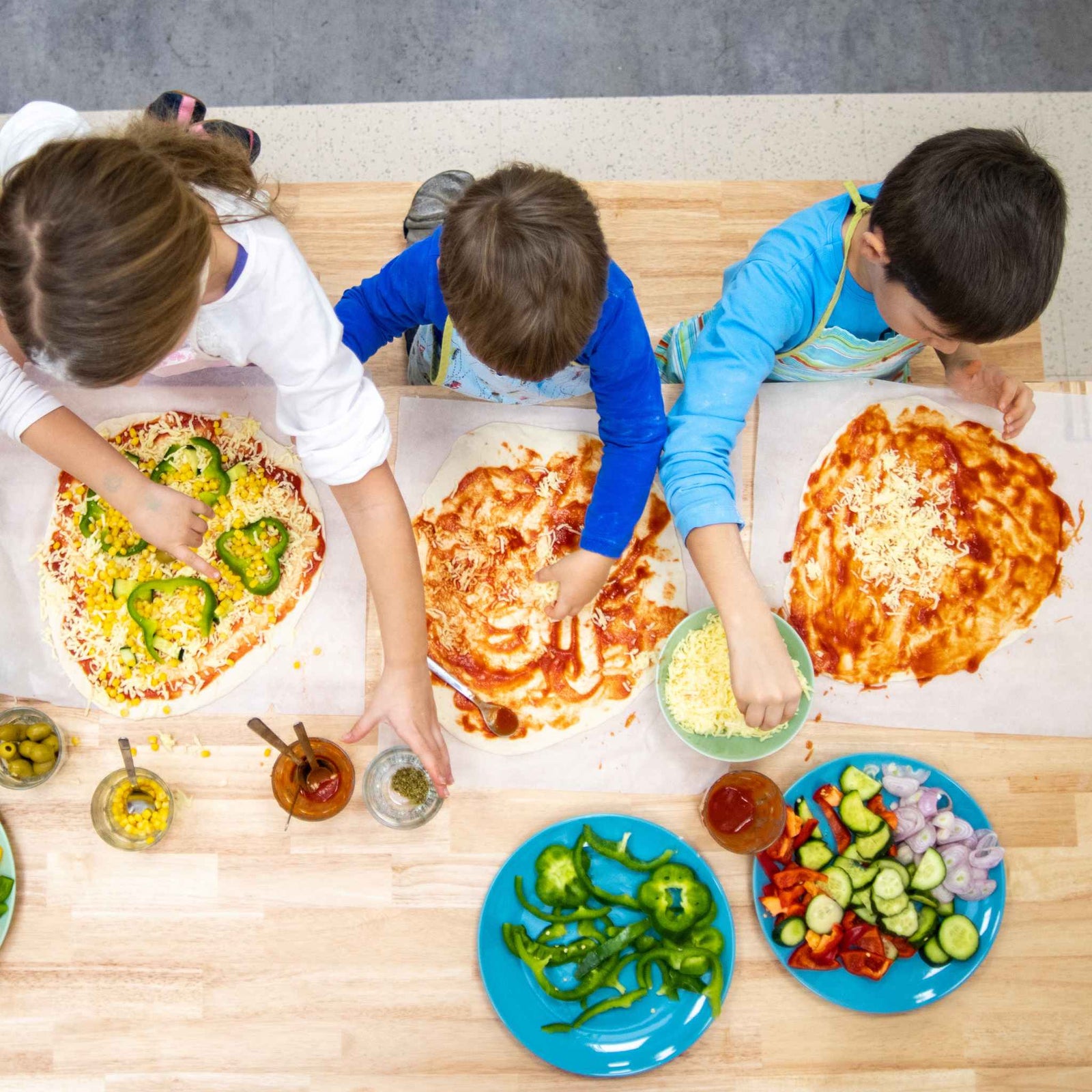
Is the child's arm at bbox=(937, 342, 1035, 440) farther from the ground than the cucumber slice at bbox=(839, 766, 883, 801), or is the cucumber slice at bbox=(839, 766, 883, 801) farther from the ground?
the child's arm at bbox=(937, 342, 1035, 440)

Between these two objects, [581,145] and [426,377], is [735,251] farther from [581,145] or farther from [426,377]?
[581,145]

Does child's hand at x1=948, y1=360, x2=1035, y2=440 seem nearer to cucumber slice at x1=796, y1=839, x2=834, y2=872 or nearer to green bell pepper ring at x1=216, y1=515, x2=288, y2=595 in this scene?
cucumber slice at x1=796, y1=839, x2=834, y2=872

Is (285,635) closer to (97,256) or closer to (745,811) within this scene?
(97,256)

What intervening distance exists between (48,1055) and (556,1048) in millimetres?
909

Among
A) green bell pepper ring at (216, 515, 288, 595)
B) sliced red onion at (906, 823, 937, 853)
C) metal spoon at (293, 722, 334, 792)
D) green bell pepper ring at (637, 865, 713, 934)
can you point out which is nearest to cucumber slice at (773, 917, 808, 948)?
green bell pepper ring at (637, 865, 713, 934)

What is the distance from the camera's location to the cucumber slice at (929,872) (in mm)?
1518

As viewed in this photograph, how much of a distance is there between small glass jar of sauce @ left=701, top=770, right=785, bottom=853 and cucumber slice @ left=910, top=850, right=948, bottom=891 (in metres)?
0.27

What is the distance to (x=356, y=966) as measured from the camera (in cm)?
154

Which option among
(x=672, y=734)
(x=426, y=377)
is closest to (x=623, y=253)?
(x=426, y=377)

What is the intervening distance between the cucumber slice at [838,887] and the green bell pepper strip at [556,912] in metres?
0.39

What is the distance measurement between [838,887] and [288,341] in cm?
132

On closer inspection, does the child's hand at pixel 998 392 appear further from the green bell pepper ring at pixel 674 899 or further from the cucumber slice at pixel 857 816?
the green bell pepper ring at pixel 674 899

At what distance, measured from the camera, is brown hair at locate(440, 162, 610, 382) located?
3.73ft

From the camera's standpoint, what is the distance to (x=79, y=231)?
1.02 m
